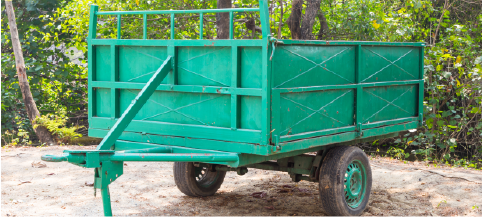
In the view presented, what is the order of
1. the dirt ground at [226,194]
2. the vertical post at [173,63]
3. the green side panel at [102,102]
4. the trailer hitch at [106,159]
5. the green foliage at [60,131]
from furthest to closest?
the green foliage at [60,131], the dirt ground at [226,194], the green side panel at [102,102], the vertical post at [173,63], the trailer hitch at [106,159]

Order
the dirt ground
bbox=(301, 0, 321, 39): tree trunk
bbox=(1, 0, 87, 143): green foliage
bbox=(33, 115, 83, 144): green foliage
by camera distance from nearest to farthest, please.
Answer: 1. the dirt ground
2. bbox=(301, 0, 321, 39): tree trunk
3. bbox=(33, 115, 83, 144): green foliage
4. bbox=(1, 0, 87, 143): green foliage

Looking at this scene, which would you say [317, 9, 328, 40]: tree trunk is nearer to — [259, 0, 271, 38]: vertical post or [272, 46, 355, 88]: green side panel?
[272, 46, 355, 88]: green side panel

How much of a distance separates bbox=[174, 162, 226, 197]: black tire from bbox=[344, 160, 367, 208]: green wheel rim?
1.69 meters

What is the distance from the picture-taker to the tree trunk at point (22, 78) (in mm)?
10094

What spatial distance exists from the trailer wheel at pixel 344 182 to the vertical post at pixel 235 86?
4.04 ft

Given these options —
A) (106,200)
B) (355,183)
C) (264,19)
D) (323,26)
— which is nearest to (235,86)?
(264,19)

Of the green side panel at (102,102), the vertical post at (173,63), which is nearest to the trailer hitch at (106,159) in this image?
the vertical post at (173,63)

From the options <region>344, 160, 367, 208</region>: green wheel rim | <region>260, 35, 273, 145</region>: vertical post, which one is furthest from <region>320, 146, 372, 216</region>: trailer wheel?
<region>260, 35, 273, 145</region>: vertical post

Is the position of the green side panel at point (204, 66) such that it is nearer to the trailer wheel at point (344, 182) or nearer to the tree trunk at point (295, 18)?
the trailer wheel at point (344, 182)

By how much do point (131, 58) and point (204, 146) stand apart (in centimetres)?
117

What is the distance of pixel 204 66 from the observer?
13.5ft

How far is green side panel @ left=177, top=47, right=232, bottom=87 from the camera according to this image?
3.98 metres

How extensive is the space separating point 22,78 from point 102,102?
6721mm

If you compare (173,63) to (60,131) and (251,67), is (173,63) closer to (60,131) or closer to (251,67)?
(251,67)
